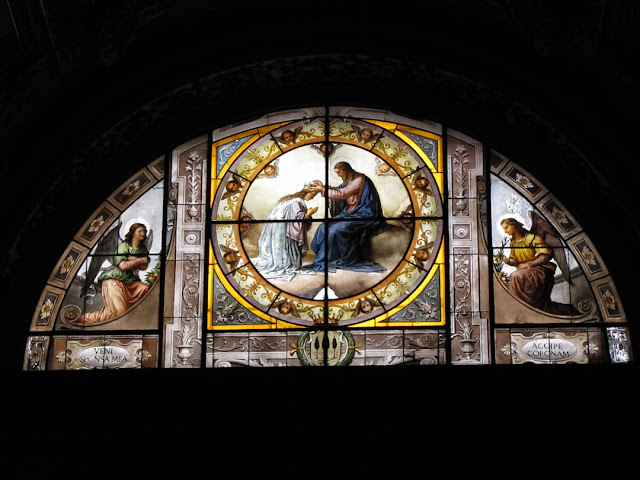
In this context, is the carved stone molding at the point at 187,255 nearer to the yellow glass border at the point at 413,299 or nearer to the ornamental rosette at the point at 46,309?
the ornamental rosette at the point at 46,309

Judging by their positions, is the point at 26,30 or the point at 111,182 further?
the point at 111,182

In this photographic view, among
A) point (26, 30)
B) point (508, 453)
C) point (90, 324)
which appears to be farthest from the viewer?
point (90, 324)

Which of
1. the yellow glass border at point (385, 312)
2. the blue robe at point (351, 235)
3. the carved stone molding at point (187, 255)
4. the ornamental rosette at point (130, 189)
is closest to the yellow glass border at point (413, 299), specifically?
the yellow glass border at point (385, 312)

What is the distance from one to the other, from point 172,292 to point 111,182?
1.08m

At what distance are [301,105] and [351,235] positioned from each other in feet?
3.95

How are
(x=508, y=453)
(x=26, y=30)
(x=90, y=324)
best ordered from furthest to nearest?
(x=90, y=324)
(x=26, y=30)
(x=508, y=453)

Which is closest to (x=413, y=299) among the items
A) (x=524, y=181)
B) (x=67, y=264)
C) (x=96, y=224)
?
(x=524, y=181)

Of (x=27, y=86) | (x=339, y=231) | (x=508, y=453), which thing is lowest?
(x=508, y=453)

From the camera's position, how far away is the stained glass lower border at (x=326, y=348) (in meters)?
10.2

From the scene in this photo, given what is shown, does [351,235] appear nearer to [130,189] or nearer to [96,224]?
[130,189]

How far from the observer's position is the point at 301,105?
10969 millimetres

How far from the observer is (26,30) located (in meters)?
9.73

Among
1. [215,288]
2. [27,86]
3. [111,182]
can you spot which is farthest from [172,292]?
[27,86]

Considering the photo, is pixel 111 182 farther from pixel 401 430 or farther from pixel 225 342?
pixel 401 430
